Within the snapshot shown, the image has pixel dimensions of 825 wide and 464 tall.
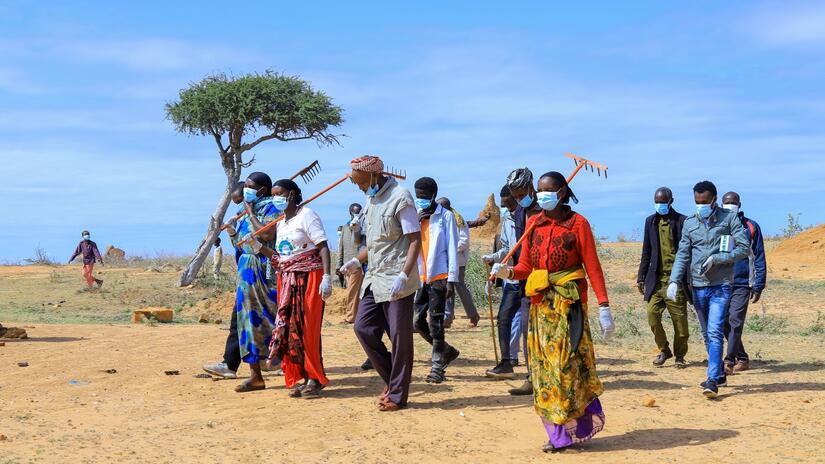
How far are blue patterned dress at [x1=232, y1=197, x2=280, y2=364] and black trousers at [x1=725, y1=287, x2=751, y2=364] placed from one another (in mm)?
4807

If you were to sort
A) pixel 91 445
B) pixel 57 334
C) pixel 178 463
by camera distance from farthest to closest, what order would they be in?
pixel 57 334, pixel 91 445, pixel 178 463

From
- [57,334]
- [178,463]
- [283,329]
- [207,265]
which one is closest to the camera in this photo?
[178,463]

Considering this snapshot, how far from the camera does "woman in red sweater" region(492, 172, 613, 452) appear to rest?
6082 mm

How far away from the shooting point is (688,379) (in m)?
9.25

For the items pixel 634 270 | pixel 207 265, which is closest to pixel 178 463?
pixel 634 270

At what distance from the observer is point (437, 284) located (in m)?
8.58

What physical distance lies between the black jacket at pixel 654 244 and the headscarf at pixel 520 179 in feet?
9.02

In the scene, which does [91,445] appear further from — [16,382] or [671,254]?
[671,254]

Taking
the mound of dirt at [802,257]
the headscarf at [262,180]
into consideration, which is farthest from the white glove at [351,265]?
the mound of dirt at [802,257]

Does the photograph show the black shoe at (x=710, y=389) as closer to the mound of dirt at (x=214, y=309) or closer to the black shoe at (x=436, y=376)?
the black shoe at (x=436, y=376)

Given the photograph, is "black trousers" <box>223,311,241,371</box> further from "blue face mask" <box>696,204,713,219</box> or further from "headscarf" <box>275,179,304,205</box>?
"blue face mask" <box>696,204,713,219</box>

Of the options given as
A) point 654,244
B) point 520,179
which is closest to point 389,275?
point 520,179

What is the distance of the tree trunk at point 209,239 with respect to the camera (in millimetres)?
25203

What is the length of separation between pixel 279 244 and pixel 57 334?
6494 mm
